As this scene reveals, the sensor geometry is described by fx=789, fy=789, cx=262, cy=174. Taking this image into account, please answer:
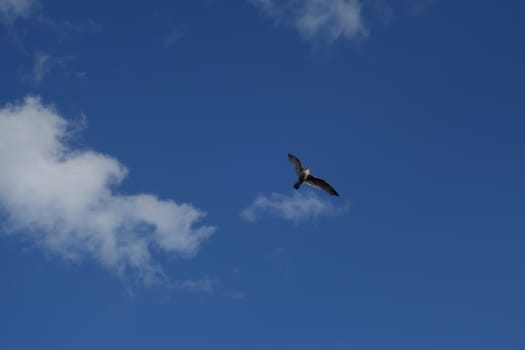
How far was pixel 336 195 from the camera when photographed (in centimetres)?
8538

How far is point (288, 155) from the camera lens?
83750 millimetres

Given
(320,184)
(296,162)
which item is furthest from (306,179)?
(296,162)

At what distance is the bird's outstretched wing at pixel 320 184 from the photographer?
8538 centimetres

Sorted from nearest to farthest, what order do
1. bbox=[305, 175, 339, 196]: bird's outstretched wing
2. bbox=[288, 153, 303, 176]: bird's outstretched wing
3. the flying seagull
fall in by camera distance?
bbox=[288, 153, 303, 176]: bird's outstretched wing
the flying seagull
bbox=[305, 175, 339, 196]: bird's outstretched wing

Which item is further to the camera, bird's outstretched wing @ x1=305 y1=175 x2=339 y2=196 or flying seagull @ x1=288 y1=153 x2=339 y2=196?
bird's outstretched wing @ x1=305 y1=175 x2=339 y2=196

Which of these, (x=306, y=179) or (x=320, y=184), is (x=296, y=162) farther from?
(x=320, y=184)

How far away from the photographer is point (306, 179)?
85.2 metres

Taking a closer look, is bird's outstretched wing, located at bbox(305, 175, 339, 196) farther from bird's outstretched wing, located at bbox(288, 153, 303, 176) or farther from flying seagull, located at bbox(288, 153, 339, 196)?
bird's outstretched wing, located at bbox(288, 153, 303, 176)

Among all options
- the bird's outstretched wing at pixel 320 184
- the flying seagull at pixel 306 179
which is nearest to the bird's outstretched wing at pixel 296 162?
the flying seagull at pixel 306 179

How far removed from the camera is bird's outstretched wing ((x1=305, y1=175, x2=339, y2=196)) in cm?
8538

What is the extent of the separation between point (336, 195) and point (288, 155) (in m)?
6.97

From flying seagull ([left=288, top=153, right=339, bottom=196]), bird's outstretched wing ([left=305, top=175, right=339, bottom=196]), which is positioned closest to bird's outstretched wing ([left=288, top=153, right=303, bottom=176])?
flying seagull ([left=288, top=153, right=339, bottom=196])

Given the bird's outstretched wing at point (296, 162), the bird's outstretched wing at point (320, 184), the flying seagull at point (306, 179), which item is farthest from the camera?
the bird's outstretched wing at point (320, 184)

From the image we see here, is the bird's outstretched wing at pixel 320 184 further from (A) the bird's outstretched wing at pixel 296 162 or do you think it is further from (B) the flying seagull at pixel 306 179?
(A) the bird's outstretched wing at pixel 296 162
